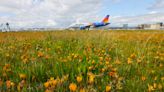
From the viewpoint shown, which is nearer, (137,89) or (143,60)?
(137,89)

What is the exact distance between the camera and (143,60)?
389cm

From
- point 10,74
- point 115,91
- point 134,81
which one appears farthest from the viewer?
point 10,74

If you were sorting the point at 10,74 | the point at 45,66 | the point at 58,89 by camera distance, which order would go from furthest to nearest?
the point at 45,66 → the point at 10,74 → the point at 58,89

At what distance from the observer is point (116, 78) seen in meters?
2.78

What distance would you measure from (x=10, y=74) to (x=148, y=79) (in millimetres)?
1534

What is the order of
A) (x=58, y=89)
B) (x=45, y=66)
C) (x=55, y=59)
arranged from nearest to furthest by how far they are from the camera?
1. (x=58, y=89)
2. (x=45, y=66)
3. (x=55, y=59)

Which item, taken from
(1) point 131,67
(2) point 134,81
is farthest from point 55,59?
(2) point 134,81

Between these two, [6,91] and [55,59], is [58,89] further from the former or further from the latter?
[55,59]

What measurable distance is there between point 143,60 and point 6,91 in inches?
86.9

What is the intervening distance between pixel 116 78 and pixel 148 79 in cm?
37

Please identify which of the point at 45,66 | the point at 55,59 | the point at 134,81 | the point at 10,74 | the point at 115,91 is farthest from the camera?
the point at 55,59

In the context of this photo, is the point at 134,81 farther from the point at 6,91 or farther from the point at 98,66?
the point at 6,91

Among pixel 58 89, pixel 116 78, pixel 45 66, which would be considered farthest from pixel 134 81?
pixel 45 66

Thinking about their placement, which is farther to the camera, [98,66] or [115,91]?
[98,66]
